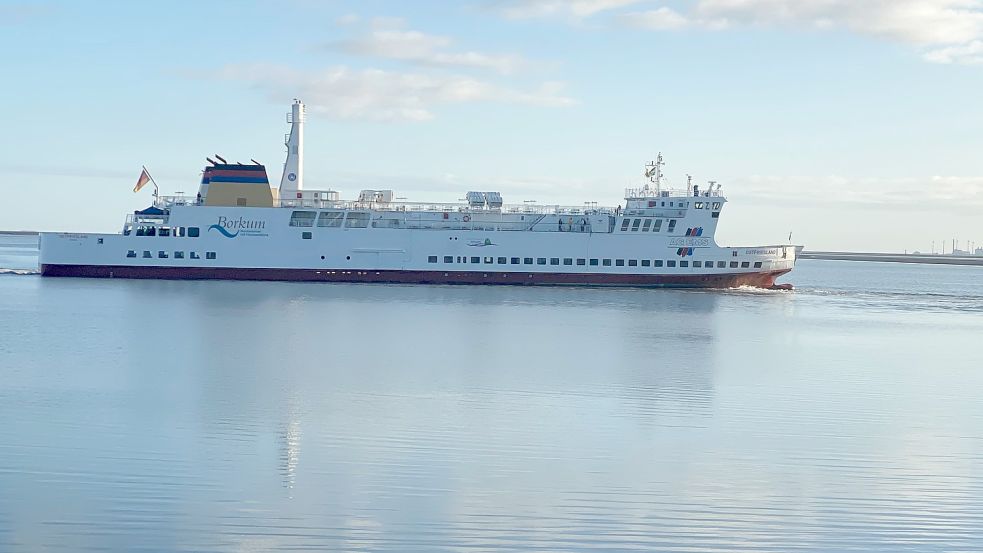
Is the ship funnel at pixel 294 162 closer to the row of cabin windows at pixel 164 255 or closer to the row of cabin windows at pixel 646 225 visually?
the row of cabin windows at pixel 164 255

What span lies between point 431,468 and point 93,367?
11140 mm

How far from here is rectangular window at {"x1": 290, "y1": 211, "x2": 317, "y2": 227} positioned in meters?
54.8

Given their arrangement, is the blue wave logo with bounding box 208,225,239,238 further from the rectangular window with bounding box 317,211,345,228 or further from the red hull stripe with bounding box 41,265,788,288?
the rectangular window with bounding box 317,211,345,228

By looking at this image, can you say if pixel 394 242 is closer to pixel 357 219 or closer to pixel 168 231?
pixel 357 219

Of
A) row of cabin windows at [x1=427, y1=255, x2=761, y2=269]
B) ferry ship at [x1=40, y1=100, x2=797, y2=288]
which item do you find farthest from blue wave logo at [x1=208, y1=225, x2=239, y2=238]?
row of cabin windows at [x1=427, y1=255, x2=761, y2=269]

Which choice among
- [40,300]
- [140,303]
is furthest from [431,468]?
[40,300]

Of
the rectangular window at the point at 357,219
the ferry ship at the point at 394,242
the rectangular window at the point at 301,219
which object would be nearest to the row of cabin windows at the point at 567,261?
the ferry ship at the point at 394,242

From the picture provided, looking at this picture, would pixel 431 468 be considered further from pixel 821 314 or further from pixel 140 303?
pixel 821 314

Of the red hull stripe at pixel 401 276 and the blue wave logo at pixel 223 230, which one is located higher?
the blue wave logo at pixel 223 230

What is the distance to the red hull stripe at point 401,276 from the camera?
179ft

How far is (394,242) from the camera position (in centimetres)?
5541

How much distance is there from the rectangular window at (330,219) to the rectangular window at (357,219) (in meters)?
0.40

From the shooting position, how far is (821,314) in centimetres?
4266

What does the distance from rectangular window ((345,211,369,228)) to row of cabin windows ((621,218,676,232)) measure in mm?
14945
